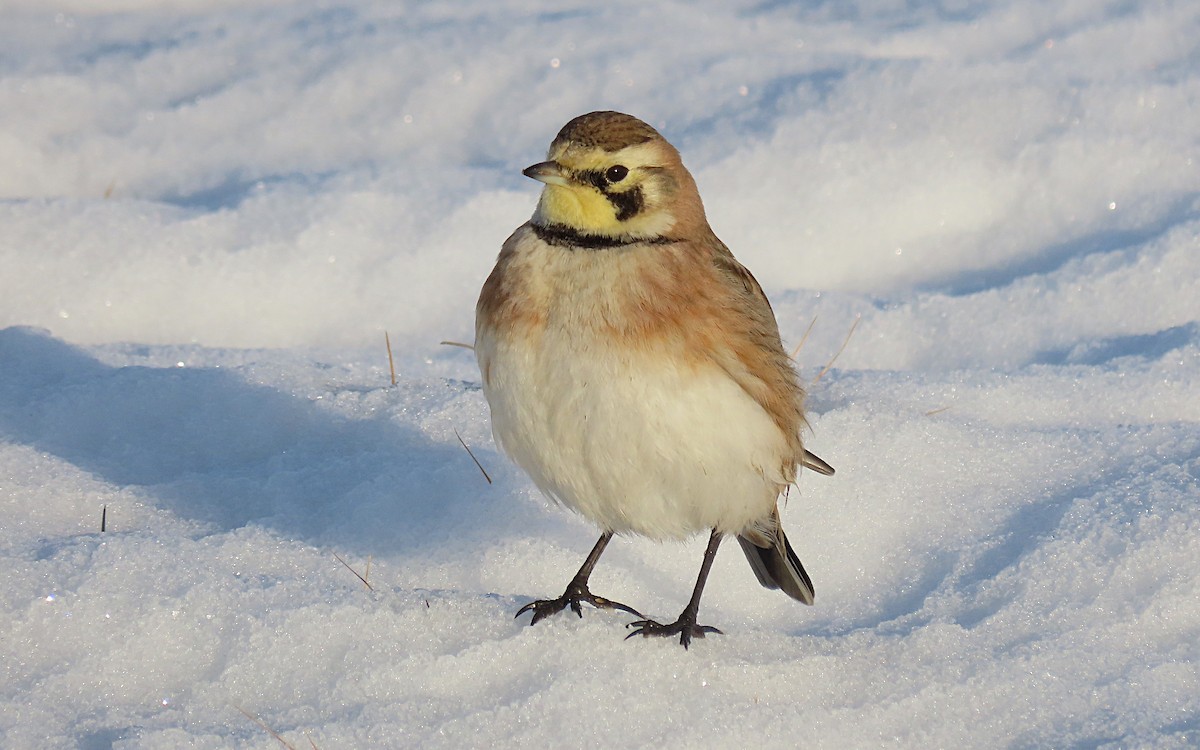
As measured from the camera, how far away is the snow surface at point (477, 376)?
3166 millimetres

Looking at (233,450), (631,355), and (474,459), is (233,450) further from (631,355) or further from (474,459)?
(631,355)

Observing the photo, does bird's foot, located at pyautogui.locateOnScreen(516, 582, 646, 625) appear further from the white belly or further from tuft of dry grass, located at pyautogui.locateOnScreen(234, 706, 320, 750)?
tuft of dry grass, located at pyautogui.locateOnScreen(234, 706, 320, 750)

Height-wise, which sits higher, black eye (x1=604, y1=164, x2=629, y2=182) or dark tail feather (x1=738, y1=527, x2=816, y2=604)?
black eye (x1=604, y1=164, x2=629, y2=182)

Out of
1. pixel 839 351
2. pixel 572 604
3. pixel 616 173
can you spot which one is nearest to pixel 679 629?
pixel 572 604

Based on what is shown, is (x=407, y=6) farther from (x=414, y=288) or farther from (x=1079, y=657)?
(x=1079, y=657)

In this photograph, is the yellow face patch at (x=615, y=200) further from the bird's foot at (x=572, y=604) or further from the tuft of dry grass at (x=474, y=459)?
the tuft of dry grass at (x=474, y=459)

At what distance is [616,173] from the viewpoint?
3359mm

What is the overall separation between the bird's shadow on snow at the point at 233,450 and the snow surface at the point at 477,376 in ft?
0.05

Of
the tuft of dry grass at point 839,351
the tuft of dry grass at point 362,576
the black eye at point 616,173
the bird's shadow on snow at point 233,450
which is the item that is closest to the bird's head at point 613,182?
the black eye at point 616,173

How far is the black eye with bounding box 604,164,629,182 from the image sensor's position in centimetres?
334

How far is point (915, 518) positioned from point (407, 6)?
6.00m

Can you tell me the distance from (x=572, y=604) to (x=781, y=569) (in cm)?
66

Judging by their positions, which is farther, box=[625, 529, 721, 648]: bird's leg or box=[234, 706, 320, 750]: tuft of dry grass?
box=[625, 529, 721, 648]: bird's leg

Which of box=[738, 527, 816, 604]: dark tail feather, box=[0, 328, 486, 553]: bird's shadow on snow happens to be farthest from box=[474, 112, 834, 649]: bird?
box=[0, 328, 486, 553]: bird's shadow on snow
